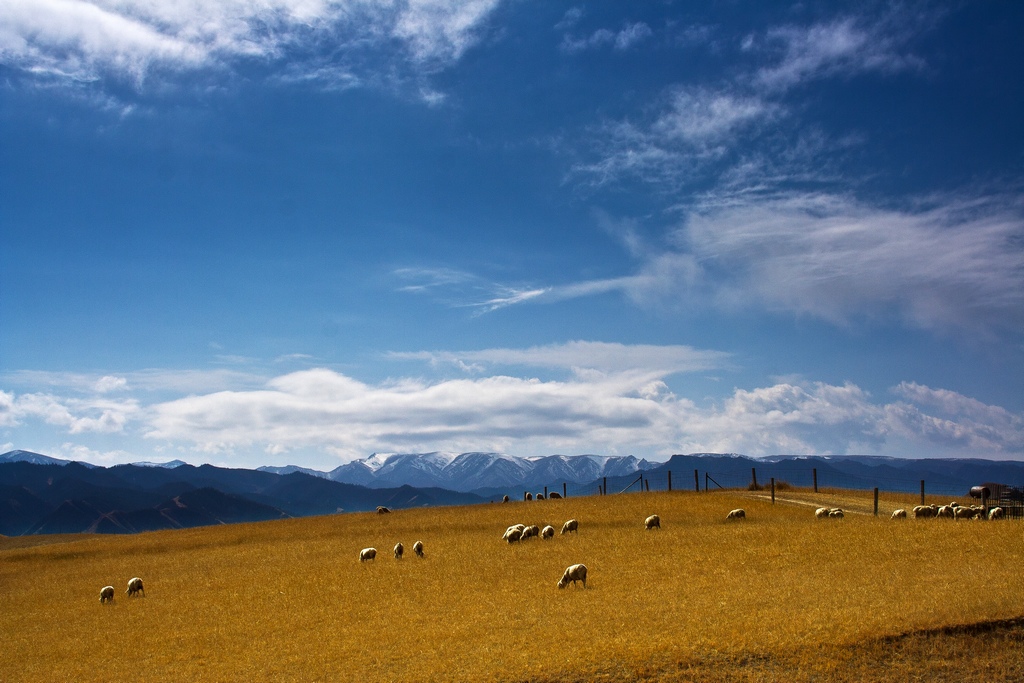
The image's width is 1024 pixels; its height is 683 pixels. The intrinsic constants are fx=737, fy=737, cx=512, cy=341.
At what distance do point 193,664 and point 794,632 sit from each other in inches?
682

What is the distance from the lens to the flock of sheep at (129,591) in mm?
34156

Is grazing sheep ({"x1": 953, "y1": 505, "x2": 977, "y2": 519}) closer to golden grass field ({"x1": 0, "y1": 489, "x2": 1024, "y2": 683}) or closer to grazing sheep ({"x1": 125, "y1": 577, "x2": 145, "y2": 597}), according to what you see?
golden grass field ({"x1": 0, "y1": 489, "x2": 1024, "y2": 683})

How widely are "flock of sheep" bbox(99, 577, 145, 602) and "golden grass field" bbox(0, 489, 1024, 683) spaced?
0.47 m

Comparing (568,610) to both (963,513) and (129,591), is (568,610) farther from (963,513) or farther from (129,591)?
(963,513)

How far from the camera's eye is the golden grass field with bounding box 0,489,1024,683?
19.1 metres

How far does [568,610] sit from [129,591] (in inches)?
910

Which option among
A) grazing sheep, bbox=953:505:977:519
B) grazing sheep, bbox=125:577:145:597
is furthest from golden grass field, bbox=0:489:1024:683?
grazing sheep, bbox=953:505:977:519

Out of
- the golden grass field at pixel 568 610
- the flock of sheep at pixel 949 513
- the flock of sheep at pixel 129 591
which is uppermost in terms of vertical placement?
the flock of sheep at pixel 949 513

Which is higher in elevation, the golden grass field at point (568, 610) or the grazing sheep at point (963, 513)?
the grazing sheep at point (963, 513)

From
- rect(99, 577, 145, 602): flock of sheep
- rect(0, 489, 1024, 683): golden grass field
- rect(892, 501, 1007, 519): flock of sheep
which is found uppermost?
rect(892, 501, 1007, 519): flock of sheep

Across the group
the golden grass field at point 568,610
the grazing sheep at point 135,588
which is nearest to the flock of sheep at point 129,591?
the grazing sheep at point 135,588

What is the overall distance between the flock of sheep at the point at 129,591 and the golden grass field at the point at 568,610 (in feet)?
1.55

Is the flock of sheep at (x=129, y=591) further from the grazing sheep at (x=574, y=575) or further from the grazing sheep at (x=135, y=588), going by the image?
the grazing sheep at (x=574, y=575)

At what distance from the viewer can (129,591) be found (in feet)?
115
